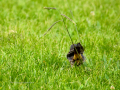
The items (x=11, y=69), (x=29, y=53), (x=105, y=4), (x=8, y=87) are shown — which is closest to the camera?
(x=8, y=87)

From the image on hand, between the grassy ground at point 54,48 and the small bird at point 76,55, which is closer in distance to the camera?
the grassy ground at point 54,48

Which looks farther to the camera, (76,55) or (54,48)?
(54,48)

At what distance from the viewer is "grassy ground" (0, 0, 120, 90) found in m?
2.24

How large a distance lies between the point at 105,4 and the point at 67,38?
95.8 inches

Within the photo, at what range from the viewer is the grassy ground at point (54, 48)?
2.24m

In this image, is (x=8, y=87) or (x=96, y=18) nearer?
(x=8, y=87)

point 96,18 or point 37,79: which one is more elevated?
point 96,18

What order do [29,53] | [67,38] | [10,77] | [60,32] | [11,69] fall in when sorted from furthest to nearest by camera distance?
[60,32], [67,38], [29,53], [11,69], [10,77]

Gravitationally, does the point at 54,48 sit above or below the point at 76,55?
above

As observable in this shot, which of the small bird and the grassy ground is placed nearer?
the grassy ground

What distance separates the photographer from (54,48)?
9.96ft

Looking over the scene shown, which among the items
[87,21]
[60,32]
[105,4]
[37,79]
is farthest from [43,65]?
[105,4]

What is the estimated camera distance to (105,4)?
533cm

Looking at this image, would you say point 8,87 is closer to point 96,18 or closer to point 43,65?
point 43,65
